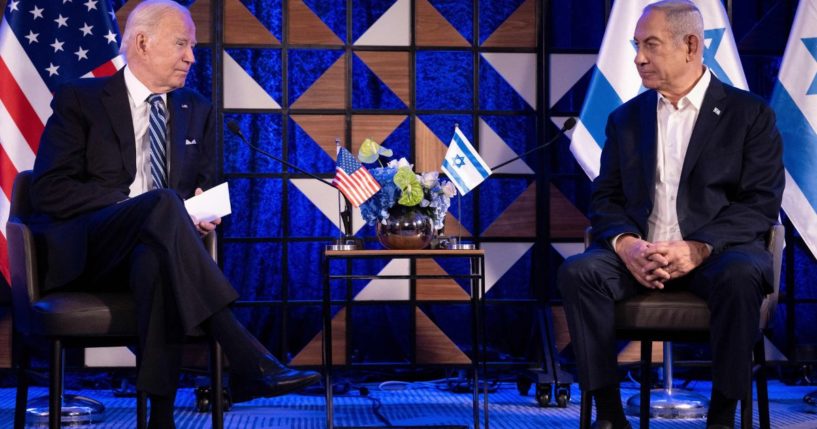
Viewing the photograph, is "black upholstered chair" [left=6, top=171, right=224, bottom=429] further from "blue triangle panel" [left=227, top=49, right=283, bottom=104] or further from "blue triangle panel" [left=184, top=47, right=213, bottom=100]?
"blue triangle panel" [left=227, top=49, right=283, bottom=104]

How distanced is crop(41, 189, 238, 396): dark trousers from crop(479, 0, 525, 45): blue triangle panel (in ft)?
7.96

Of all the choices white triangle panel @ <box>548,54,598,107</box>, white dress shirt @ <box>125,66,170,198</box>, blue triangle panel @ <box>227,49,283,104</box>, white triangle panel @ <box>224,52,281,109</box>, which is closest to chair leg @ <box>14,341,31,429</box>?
white dress shirt @ <box>125,66,170,198</box>

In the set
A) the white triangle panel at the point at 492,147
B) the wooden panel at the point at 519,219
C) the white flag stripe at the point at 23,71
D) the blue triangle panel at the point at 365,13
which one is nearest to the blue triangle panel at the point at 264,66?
the blue triangle panel at the point at 365,13

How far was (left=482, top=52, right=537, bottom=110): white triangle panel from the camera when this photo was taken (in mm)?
5035

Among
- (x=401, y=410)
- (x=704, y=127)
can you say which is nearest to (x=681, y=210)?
(x=704, y=127)

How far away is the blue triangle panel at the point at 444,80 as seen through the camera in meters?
5.02

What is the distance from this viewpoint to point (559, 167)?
5051mm

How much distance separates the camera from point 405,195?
3.81 meters

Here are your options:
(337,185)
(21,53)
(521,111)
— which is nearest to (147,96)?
(337,185)

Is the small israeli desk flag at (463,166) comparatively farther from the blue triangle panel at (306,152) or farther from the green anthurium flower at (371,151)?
the blue triangle panel at (306,152)

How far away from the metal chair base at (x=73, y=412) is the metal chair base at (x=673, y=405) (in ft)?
7.25

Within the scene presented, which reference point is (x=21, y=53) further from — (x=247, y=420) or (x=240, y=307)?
(x=247, y=420)

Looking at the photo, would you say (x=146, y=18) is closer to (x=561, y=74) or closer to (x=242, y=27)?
(x=242, y=27)

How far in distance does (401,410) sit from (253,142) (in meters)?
1.51
